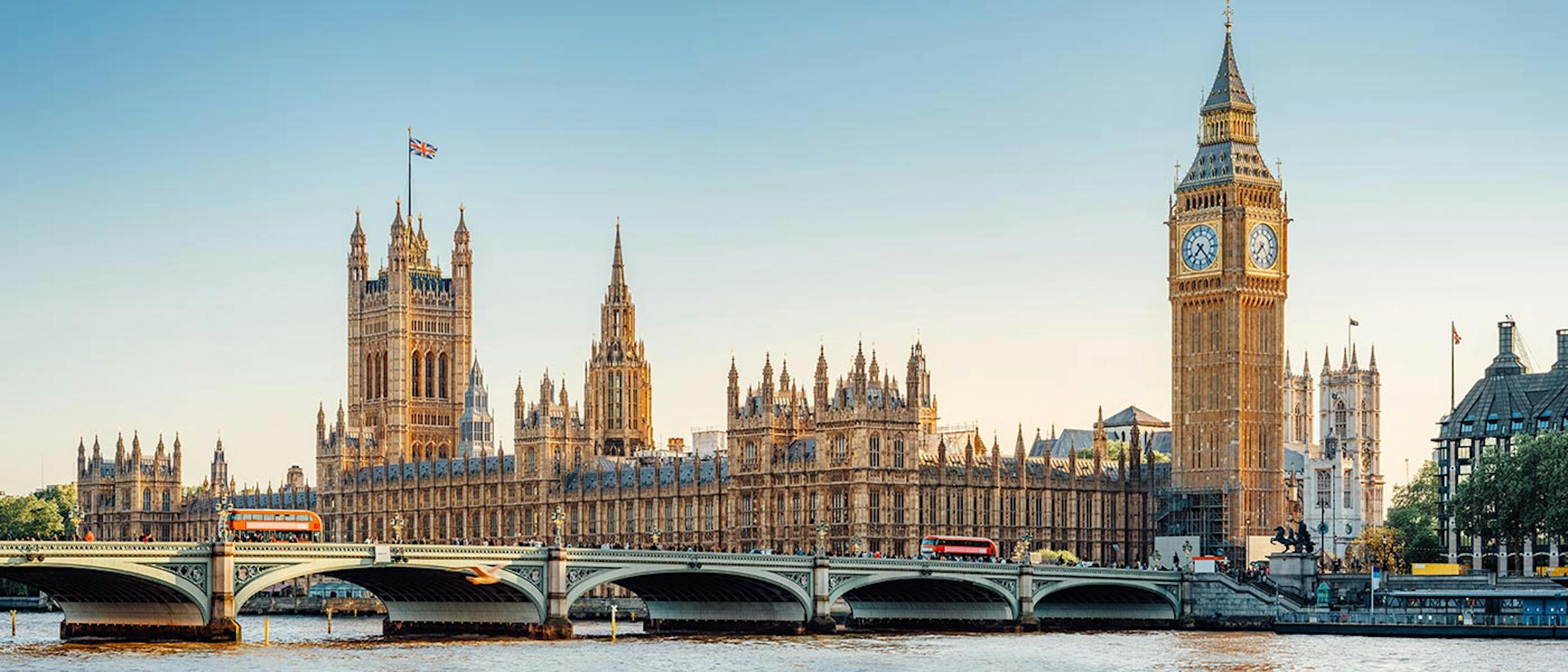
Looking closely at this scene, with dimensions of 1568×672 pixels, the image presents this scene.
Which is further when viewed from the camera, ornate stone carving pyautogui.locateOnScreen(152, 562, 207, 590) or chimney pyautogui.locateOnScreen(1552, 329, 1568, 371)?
chimney pyautogui.locateOnScreen(1552, 329, 1568, 371)

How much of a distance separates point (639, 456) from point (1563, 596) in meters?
87.7

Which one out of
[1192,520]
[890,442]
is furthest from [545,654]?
[1192,520]

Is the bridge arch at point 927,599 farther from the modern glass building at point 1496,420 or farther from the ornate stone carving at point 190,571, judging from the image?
the modern glass building at point 1496,420

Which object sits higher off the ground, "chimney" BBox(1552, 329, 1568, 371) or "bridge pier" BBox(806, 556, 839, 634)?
"chimney" BBox(1552, 329, 1568, 371)

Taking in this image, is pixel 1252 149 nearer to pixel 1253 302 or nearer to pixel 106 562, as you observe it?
pixel 1253 302

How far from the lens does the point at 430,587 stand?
12238cm

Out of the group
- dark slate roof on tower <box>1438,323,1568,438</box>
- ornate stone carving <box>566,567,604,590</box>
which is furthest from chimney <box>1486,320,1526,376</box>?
ornate stone carving <box>566,567,604,590</box>

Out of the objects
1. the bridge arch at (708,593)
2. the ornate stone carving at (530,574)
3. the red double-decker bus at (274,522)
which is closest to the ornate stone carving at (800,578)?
the bridge arch at (708,593)

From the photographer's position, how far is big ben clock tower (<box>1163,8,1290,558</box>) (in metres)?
167

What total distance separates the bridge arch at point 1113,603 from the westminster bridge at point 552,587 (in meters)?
0.11

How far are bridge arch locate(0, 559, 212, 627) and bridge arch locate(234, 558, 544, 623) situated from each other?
1.93 meters

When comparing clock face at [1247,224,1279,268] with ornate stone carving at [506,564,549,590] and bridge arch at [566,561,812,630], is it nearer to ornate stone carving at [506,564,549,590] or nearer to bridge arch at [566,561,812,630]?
bridge arch at [566,561,812,630]

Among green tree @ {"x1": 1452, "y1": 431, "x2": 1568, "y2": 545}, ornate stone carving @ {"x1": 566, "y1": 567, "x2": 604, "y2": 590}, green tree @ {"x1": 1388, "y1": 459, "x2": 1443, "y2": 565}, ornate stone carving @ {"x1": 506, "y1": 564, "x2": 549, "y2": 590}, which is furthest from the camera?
green tree @ {"x1": 1388, "y1": 459, "x2": 1443, "y2": 565}

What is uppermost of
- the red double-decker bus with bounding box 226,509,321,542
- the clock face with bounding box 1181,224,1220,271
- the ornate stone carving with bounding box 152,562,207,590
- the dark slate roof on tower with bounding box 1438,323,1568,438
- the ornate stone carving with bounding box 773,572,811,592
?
the clock face with bounding box 1181,224,1220,271
